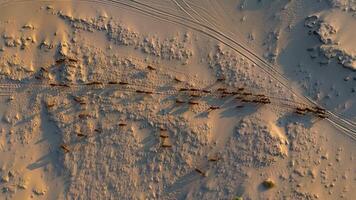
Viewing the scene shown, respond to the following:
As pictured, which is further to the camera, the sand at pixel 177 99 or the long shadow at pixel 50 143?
the long shadow at pixel 50 143

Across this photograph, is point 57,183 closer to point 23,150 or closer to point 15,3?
point 23,150

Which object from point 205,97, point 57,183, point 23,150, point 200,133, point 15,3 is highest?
point 15,3

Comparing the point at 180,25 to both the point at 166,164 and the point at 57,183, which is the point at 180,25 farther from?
the point at 57,183

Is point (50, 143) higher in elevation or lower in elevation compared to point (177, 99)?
lower

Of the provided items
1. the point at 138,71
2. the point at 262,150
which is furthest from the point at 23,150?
the point at 262,150

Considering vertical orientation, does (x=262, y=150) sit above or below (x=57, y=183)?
above

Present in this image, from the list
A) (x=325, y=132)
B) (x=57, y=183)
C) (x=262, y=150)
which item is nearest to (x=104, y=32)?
(x=57, y=183)

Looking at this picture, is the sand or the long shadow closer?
the sand
